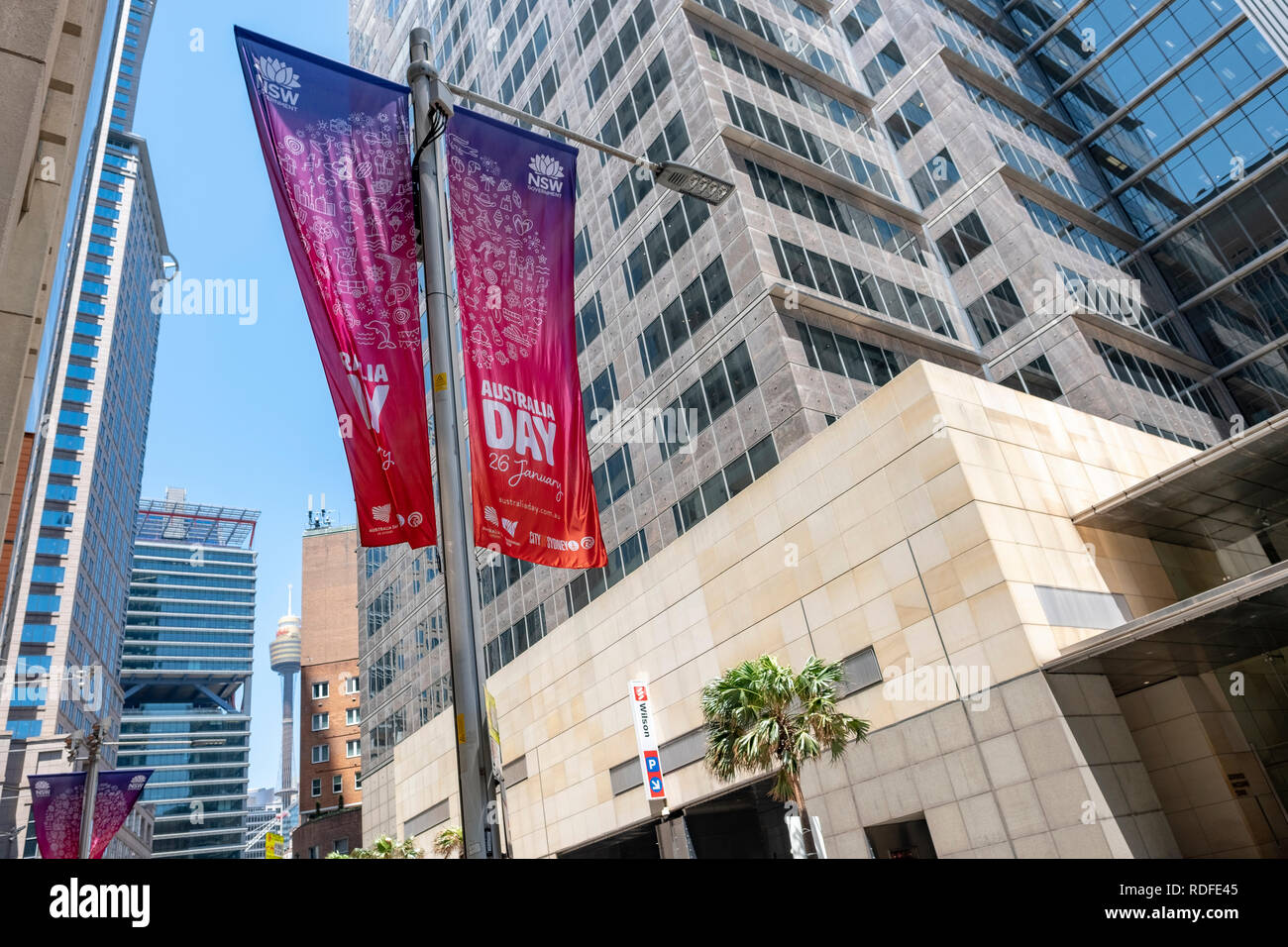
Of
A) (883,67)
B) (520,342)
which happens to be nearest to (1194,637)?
(520,342)

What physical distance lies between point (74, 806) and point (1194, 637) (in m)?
37.9

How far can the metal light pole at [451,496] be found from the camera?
19.0ft

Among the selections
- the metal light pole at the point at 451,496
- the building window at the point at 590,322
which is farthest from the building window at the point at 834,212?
the metal light pole at the point at 451,496

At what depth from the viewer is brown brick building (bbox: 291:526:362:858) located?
305 feet

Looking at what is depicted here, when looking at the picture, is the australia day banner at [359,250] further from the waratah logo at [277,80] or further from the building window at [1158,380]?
the building window at [1158,380]

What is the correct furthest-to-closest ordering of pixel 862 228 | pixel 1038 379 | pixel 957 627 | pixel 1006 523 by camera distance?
pixel 1038 379
pixel 862 228
pixel 1006 523
pixel 957 627

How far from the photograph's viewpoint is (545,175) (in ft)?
30.8

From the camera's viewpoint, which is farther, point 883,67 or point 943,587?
point 883,67

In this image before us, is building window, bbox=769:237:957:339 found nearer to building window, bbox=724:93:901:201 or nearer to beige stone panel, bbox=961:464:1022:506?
building window, bbox=724:93:901:201

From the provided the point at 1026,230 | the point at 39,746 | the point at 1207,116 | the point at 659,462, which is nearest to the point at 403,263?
the point at 659,462

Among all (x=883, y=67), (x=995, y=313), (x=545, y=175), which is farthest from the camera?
(x=883, y=67)

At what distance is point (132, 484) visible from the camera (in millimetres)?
140875

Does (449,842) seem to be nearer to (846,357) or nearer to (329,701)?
(846,357)

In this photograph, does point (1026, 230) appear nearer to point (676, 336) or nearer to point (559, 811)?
point (676, 336)
